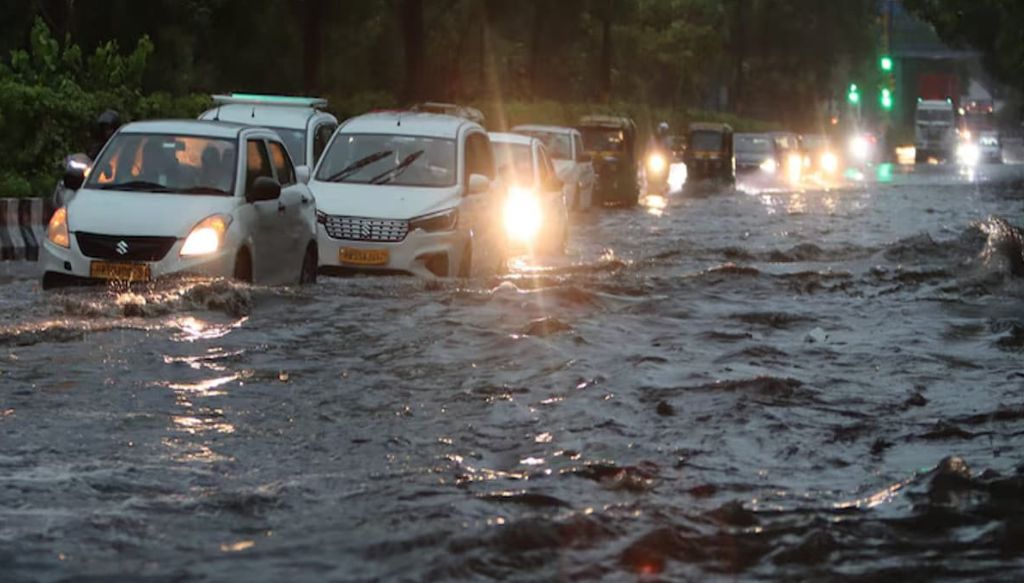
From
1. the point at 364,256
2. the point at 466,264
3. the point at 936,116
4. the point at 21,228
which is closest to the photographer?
the point at 364,256

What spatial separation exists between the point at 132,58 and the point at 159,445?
2078 centimetres

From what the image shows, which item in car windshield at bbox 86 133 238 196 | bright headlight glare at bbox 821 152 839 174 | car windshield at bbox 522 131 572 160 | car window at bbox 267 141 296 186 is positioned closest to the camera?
car windshield at bbox 86 133 238 196

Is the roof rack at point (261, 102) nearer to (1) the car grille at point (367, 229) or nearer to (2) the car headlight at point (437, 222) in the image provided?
(1) the car grille at point (367, 229)

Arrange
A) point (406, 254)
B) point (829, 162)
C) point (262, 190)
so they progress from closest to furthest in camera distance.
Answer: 1. point (262, 190)
2. point (406, 254)
3. point (829, 162)

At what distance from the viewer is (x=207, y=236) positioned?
1552cm

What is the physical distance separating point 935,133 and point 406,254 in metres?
84.4

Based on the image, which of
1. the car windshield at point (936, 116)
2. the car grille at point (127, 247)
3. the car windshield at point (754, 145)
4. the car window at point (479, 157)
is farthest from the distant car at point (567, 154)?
the car windshield at point (936, 116)

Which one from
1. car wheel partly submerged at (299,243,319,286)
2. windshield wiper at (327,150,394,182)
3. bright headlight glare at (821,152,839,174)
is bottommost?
bright headlight glare at (821,152,839,174)

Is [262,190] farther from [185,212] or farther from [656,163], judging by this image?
[656,163]

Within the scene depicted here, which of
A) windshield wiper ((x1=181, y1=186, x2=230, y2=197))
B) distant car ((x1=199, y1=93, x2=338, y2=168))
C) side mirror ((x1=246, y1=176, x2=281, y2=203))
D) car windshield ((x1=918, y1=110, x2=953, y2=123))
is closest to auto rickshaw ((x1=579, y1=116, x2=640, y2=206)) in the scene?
distant car ((x1=199, y1=93, x2=338, y2=168))

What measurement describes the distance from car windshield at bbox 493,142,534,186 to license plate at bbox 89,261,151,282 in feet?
33.1

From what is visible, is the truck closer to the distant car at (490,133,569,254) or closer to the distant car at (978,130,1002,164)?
the distant car at (978,130,1002,164)

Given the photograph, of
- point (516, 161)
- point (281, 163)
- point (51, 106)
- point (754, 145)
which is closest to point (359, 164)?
point (281, 163)

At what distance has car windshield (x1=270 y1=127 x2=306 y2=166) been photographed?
867 inches
